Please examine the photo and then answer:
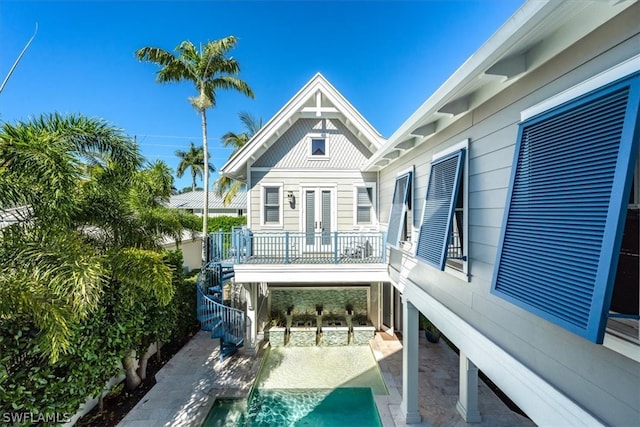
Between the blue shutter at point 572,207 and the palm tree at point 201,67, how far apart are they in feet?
39.5

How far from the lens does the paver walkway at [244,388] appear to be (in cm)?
559

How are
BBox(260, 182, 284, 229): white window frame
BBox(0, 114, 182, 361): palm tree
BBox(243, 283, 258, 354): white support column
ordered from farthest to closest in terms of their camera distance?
BBox(260, 182, 284, 229): white window frame, BBox(243, 283, 258, 354): white support column, BBox(0, 114, 182, 361): palm tree

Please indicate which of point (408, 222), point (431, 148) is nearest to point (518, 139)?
point (431, 148)

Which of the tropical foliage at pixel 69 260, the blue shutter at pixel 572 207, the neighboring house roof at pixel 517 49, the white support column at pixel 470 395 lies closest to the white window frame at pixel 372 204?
the white support column at pixel 470 395

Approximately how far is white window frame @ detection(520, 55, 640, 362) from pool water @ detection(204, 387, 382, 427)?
530 cm

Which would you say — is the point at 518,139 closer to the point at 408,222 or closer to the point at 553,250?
the point at 553,250

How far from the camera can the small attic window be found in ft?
31.9

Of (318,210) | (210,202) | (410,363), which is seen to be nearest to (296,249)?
(318,210)

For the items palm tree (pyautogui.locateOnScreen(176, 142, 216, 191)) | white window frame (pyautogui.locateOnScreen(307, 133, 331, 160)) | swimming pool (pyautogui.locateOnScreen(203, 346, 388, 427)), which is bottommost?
swimming pool (pyautogui.locateOnScreen(203, 346, 388, 427))

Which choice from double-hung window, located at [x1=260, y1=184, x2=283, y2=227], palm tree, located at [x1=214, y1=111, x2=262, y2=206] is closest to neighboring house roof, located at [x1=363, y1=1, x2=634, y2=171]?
double-hung window, located at [x1=260, y1=184, x2=283, y2=227]

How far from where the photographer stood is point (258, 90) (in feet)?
46.1

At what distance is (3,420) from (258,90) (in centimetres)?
1429

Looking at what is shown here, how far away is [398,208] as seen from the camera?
662cm

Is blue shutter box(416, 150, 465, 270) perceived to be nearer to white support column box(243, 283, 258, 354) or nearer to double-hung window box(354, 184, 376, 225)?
double-hung window box(354, 184, 376, 225)
